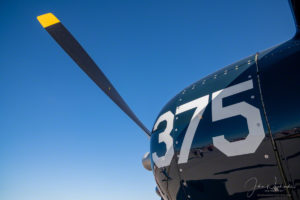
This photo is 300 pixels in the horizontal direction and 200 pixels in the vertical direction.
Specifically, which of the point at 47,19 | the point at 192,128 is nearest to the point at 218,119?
the point at 192,128

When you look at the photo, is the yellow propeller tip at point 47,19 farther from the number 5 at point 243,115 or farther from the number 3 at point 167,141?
the number 5 at point 243,115

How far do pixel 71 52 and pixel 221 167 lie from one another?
15.3ft

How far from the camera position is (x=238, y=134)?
2.49 m

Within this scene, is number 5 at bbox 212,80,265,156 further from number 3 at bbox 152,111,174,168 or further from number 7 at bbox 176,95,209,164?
number 3 at bbox 152,111,174,168

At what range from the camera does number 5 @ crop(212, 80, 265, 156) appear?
2.35 meters

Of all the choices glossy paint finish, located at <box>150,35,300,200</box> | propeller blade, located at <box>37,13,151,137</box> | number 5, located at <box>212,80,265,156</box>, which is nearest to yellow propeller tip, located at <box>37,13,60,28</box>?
propeller blade, located at <box>37,13,151,137</box>

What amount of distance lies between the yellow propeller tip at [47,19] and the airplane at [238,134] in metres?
4.20

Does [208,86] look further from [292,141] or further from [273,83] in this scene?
[292,141]

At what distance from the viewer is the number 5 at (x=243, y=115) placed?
2.35 m

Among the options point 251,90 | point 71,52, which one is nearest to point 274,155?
point 251,90

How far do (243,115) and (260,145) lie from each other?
429 millimetres

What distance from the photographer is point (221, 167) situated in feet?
8.45

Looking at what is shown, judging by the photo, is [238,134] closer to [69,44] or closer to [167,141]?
[167,141]

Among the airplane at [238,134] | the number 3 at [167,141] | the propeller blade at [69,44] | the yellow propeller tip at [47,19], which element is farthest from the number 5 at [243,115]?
the yellow propeller tip at [47,19]
